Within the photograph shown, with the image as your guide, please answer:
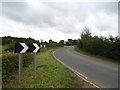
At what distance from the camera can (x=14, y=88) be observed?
6867 mm

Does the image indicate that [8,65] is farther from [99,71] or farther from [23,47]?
[99,71]

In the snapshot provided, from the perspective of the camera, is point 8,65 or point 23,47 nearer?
point 23,47

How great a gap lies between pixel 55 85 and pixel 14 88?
1.57 meters

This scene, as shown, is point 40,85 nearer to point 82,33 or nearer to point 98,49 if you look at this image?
point 98,49

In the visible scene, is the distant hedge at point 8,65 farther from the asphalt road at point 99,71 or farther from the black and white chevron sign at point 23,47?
the asphalt road at point 99,71

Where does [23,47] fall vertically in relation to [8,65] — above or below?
above

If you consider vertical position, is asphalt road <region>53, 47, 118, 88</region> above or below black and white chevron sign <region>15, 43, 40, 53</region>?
below

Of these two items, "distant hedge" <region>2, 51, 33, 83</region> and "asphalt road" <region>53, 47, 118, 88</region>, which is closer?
"distant hedge" <region>2, 51, 33, 83</region>

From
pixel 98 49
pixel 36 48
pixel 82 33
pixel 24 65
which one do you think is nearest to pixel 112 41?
pixel 98 49

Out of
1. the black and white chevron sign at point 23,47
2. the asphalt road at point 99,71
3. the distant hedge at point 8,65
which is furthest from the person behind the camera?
the asphalt road at point 99,71

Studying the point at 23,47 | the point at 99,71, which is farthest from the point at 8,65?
the point at 99,71

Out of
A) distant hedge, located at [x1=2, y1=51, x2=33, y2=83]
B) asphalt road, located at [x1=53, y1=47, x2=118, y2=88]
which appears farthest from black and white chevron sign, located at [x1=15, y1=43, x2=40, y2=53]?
asphalt road, located at [x1=53, y1=47, x2=118, y2=88]

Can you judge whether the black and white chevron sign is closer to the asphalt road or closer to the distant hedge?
the distant hedge

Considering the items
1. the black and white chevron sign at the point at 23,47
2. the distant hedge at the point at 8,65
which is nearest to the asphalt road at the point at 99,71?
the black and white chevron sign at the point at 23,47
